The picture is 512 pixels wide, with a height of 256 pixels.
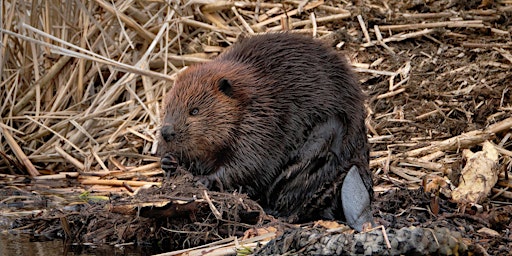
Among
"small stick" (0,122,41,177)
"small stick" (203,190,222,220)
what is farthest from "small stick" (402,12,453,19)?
"small stick" (203,190,222,220)

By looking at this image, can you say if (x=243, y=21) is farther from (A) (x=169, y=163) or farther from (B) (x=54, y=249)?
(B) (x=54, y=249)

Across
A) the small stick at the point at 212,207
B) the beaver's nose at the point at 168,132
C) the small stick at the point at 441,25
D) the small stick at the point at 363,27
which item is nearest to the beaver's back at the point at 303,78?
the beaver's nose at the point at 168,132

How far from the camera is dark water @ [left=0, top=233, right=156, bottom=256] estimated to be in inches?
160

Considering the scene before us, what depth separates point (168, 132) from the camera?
4445 millimetres

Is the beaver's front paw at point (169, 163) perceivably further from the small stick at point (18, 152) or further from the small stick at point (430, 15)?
the small stick at point (430, 15)

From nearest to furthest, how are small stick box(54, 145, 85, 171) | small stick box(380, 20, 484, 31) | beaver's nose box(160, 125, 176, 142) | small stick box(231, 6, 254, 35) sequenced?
1. beaver's nose box(160, 125, 176, 142)
2. small stick box(54, 145, 85, 171)
3. small stick box(380, 20, 484, 31)
4. small stick box(231, 6, 254, 35)

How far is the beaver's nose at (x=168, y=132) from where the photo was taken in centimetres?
445

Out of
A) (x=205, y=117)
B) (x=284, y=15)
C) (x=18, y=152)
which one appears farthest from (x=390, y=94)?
(x=18, y=152)

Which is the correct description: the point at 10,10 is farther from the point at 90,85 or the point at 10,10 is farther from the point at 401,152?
the point at 401,152

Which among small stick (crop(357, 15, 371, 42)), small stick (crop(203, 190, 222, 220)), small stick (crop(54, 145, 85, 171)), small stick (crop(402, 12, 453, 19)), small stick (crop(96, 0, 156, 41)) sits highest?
small stick (crop(96, 0, 156, 41))

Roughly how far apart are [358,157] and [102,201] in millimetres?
1402

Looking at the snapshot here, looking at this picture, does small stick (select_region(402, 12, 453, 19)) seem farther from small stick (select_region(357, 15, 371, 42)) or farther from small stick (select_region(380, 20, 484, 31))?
small stick (select_region(357, 15, 371, 42))

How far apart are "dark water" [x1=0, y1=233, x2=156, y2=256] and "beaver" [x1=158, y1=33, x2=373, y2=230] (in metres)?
0.55

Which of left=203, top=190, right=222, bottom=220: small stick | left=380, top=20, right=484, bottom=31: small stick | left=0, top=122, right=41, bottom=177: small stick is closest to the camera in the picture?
left=203, top=190, right=222, bottom=220: small stick
